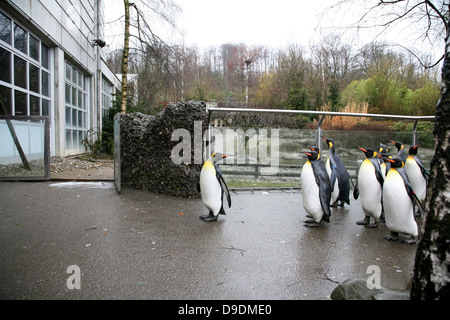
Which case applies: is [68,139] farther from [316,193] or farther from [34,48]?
[316,193]

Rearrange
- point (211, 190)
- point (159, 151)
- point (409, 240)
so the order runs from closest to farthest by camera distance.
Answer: point (409, 240) → point (211, 190) → point (159, 151)

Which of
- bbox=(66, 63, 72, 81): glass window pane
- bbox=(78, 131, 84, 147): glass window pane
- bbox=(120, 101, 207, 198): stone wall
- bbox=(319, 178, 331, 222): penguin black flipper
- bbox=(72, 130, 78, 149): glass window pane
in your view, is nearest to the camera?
bbox=(319, 178, 331, 222): penguin black flipper

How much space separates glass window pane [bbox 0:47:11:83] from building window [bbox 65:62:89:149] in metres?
3.38

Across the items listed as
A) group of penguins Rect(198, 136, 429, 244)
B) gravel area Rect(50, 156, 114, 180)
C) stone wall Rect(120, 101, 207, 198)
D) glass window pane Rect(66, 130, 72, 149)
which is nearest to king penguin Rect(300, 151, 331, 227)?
group of penguins Rect(198, 136, 429, 244)

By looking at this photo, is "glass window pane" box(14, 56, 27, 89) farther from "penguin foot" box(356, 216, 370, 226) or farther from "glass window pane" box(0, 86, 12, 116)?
"penguin foot" box(356, 216, 370, 226)

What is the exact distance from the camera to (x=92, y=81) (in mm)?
13102

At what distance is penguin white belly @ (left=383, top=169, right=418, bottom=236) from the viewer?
10.6 feet

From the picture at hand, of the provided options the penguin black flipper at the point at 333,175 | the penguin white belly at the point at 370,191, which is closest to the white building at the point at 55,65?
the penguin black flipper at the point at 333,175

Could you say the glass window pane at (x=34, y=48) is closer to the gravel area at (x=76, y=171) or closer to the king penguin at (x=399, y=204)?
the gravel area at (x=76, y=171)

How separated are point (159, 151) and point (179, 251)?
295cm

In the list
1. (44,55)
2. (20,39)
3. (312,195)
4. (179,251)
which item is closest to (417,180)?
(312,195)

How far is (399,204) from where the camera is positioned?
3238 mm

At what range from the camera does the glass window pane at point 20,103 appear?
7.01 meters
